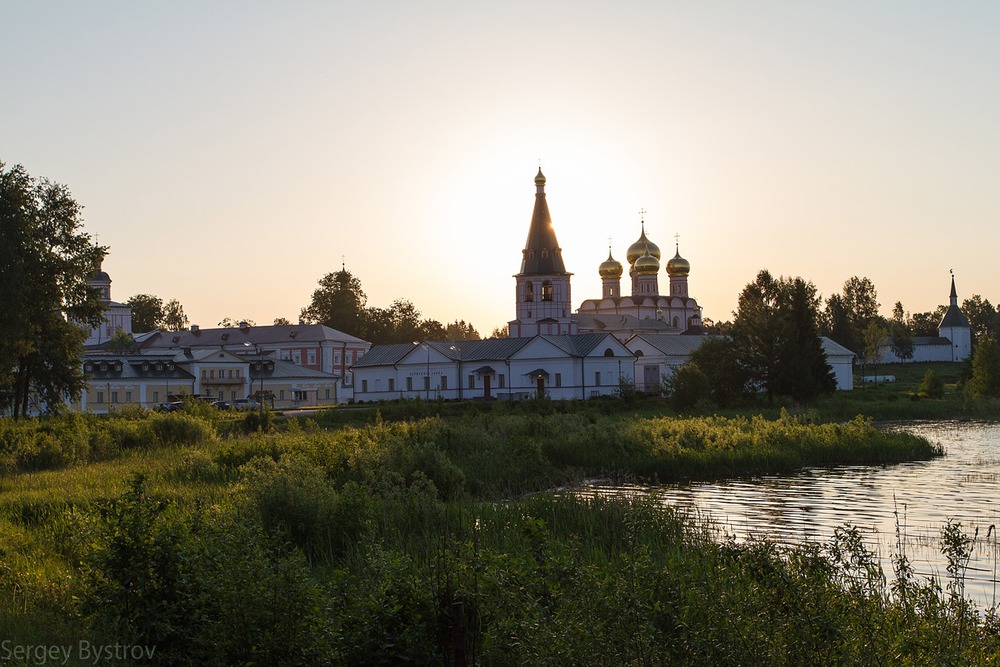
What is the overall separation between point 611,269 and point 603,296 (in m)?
3.10

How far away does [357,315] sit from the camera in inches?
4619

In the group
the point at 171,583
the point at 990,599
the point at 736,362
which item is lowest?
the point at 990,599

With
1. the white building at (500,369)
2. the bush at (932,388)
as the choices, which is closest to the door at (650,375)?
the white building at (500,369)

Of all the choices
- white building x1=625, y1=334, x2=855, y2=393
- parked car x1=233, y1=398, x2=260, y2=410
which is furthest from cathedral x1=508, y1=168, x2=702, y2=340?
parked car x1=233, y1=398, x2=260, y2=410

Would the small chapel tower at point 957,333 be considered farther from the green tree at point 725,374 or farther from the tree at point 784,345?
the green tree at point 725,374

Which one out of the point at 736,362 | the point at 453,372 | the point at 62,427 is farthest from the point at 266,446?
the point at 453,372

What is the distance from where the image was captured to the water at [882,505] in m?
15.1

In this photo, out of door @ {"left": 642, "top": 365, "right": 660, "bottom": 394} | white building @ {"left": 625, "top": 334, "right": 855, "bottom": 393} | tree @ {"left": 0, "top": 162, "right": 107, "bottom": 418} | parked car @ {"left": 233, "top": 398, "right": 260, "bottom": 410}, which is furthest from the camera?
door @ {"left": 642, "top": 365, "right": 660, "bottom": 394}

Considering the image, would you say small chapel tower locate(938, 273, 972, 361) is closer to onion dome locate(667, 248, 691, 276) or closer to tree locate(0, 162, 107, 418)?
onion dome locate(667, 248, 691, 276)

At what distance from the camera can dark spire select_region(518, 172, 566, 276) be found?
7925cm

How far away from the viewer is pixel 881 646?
27.7 ft

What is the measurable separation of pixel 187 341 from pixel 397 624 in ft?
310

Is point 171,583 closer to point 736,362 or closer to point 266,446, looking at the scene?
point 266,446

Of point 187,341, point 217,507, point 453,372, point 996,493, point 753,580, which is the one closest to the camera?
point 753,580
